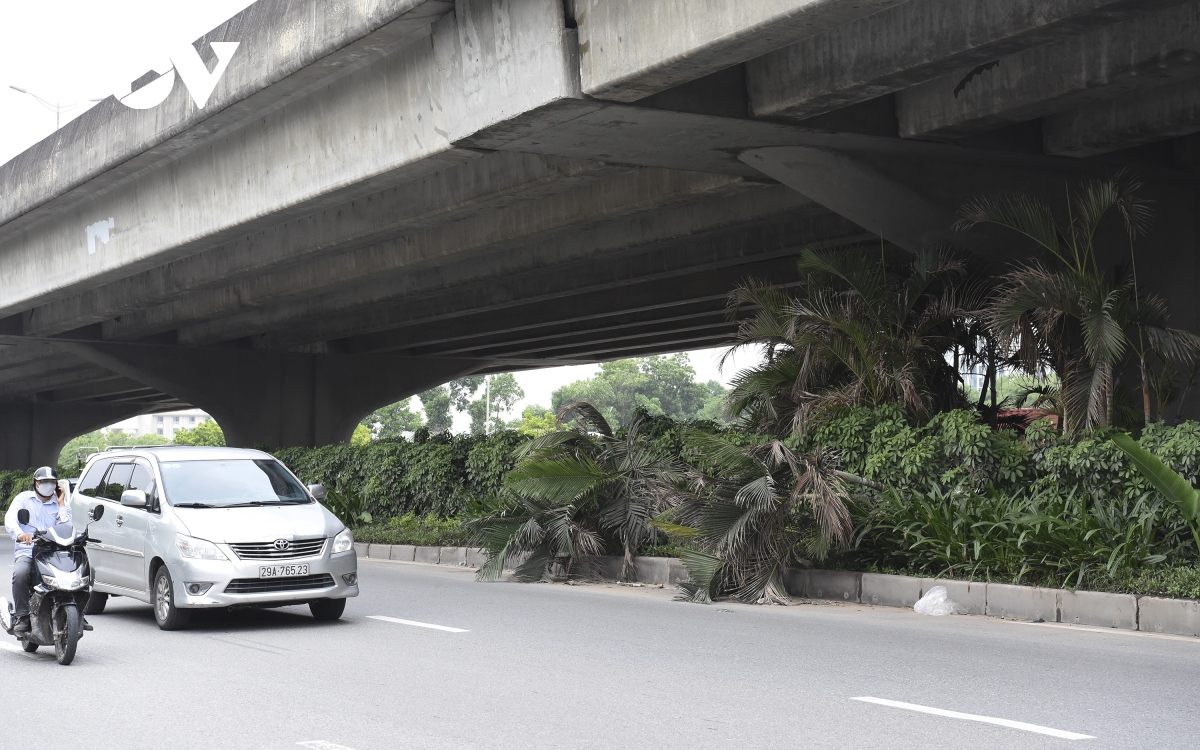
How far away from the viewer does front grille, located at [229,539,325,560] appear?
10656 millimetres

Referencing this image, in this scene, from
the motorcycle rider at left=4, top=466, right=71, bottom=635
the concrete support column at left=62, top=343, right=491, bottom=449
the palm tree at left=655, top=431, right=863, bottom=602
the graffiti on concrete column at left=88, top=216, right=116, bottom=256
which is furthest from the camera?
the concrete support column at left=62, top=343, right=491, bottom=449

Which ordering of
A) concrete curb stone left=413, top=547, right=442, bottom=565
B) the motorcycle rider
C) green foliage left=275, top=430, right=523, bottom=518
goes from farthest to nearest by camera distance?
green foliage left=275, top=430, right=523, bottom=518 → concrete curb stone left=413, top=547, right=442, bottom=565 → the motorcycle rider

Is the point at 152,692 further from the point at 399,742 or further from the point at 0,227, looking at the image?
the point at 0,227

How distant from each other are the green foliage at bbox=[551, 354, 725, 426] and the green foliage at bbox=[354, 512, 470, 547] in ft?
407

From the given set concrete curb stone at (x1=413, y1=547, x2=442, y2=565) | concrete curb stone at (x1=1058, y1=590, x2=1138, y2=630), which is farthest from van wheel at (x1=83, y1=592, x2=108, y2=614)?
concrete curb stone at (x1=1058, y1=590, x2=1138, y2=630)

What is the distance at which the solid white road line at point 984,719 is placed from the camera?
6.22 meters

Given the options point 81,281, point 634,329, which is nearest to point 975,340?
point 81,281

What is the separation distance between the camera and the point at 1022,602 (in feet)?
36.3

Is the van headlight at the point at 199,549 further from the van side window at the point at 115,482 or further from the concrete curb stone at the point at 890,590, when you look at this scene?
the concrete curb stone at the point at 890,590

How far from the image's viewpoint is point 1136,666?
836cm

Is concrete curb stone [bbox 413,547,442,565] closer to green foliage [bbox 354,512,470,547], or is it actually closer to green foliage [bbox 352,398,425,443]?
green foliage [bbox 354,512,470,547]

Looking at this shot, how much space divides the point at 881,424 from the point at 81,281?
643 inches

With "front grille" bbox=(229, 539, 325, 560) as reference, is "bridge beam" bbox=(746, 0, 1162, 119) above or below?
above

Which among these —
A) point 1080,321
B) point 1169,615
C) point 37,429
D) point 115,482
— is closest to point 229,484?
point 115,482
